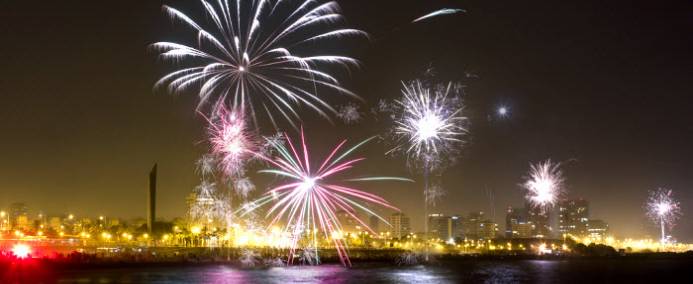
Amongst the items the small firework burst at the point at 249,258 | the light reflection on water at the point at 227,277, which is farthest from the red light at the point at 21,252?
the small firework burst at the point at 249,258

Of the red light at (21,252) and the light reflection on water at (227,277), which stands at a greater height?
the red light at (21,252)

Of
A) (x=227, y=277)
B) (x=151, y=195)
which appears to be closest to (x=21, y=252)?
(x=227, y=277)

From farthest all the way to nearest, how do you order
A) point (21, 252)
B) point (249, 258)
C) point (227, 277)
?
point (249, 258) < point (21, 252) < point (227, 277)

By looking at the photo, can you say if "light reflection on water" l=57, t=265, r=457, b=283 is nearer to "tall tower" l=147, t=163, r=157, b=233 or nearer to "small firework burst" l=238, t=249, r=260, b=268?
"small firework burst" l=238, t=249, r=260, b=268

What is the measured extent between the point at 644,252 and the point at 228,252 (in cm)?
9999

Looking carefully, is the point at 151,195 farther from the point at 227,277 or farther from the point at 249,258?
the point at 227,277

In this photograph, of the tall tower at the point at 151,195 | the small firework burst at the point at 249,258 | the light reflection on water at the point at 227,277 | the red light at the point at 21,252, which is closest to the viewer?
the light reflection on water at the point at 227,277

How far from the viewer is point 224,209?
64938mm

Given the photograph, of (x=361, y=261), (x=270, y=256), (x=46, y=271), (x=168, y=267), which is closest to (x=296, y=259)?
(x=270, y=256)

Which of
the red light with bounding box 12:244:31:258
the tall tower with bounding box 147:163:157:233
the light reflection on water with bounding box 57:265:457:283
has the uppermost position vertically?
the tall tower with bounding box 147:163:157:233

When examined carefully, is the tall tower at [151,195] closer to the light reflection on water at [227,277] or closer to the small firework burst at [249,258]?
the small firework burst at [249,258]

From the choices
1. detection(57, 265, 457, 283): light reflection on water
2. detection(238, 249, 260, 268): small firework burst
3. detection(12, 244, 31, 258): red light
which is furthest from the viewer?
detection(238, 249, 260, 268): small firework burst

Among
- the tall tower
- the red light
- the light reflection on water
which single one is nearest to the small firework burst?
the light reflection on water

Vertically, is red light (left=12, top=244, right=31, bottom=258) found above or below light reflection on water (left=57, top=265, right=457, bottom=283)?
above
